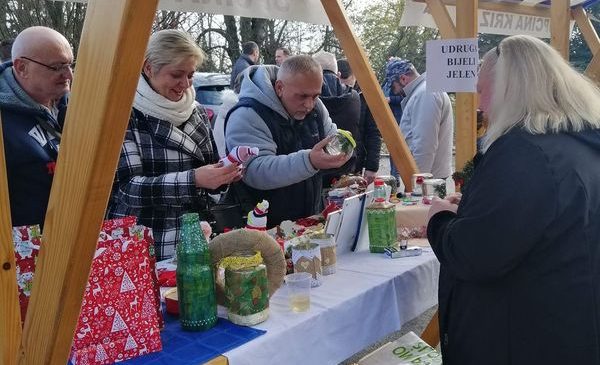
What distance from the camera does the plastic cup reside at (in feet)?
5.38

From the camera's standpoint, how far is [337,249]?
219 centimetres

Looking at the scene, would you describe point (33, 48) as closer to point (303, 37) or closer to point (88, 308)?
point (88, 308)

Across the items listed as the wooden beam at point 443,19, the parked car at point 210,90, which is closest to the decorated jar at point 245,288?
the wooden beam at point 443,19

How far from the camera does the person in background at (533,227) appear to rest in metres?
1.32

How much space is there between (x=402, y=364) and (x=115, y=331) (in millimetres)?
1026

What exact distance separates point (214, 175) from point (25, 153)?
2.66 ft

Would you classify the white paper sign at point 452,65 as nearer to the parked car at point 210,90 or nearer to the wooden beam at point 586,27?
the wooden beam at point 586,27

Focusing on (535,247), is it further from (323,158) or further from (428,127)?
(428,127)

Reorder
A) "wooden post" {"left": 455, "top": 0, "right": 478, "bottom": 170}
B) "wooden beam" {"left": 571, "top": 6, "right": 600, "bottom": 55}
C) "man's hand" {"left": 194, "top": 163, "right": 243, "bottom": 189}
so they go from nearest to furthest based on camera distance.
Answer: "man's hand" {"left": 194, "top": 163, "right": 243, "bottom": 189}, "wooden post" {"left": 455, "top": 0, "right": 478, "bottom": 170}, "wooden beam" {"left": 571, "top": 6, "right": 600, "bottom": 55}

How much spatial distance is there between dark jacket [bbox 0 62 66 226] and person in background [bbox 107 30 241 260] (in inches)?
11.7

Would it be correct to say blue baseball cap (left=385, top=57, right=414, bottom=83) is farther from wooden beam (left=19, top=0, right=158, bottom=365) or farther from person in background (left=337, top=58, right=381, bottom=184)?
wooden beam (left=19, top=0, right=158, bottom=365)

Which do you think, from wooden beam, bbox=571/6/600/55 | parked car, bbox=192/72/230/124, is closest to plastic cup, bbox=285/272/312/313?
wooden beam, bbox=571/6/600/55

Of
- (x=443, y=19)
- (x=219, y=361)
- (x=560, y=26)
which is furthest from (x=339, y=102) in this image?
(x=219, y=361)

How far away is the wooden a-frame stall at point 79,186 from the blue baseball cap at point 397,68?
3.93m
